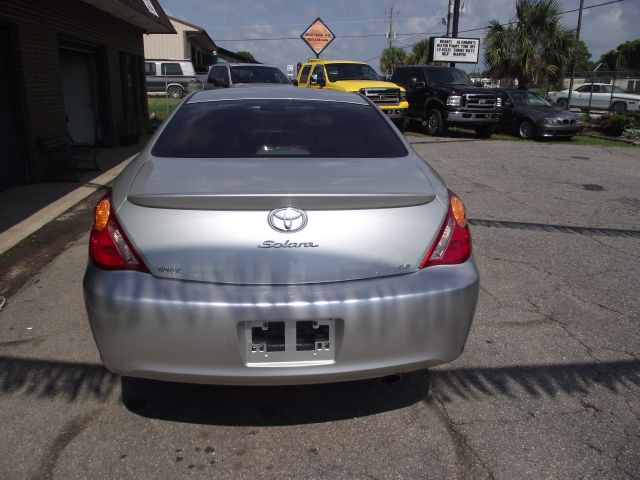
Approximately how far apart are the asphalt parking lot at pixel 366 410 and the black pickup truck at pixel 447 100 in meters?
13.1

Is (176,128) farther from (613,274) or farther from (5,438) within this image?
(613,274)

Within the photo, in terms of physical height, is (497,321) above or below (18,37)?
below

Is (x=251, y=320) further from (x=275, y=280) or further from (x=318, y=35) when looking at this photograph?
(x=318, y=35)

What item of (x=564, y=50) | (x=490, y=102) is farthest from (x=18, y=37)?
(x=564, y=50)

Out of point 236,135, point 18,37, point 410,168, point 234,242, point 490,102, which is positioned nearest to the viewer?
point 234,242

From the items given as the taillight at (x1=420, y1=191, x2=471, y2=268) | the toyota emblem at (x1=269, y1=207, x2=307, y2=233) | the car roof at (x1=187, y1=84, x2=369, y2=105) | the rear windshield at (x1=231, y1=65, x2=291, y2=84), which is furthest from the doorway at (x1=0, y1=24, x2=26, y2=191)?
the rear windshield at (x1=231, y1=65, x2=291, y2=84)

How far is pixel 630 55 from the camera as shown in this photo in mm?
81125

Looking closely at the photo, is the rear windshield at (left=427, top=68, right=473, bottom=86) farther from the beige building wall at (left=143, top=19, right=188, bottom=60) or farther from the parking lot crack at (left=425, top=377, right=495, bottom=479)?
the beige building wall at (left=143, top=19, right=188, bottom=60)

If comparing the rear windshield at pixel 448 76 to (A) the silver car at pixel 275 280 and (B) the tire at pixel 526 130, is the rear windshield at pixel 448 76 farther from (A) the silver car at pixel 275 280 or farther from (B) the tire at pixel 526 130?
(A) the silver car at pixel 275 280

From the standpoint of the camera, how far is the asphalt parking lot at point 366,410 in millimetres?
2658

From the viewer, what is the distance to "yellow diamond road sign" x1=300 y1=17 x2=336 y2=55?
1794cm

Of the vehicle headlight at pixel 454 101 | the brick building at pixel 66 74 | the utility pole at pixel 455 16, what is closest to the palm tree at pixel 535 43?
the utility pole at pixel 455 16

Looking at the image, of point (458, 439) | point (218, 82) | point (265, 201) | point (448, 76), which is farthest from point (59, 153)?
point (448, 76)

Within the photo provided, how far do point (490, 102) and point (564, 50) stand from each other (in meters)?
7.99
